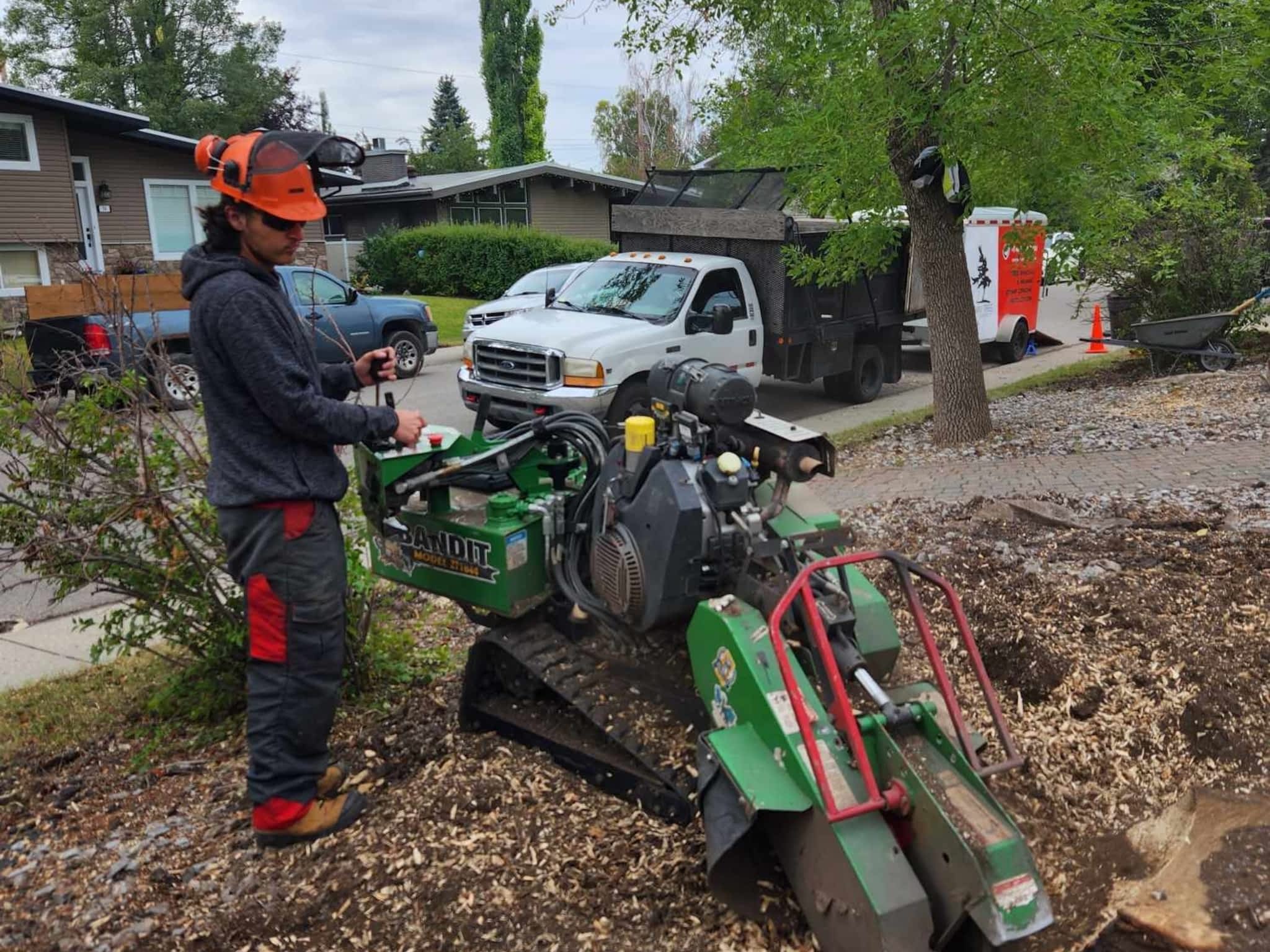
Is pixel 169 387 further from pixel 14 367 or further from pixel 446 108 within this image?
pixel 446 108

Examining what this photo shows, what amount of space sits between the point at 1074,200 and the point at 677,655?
23.8ft

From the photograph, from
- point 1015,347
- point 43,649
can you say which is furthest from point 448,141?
point 43,649

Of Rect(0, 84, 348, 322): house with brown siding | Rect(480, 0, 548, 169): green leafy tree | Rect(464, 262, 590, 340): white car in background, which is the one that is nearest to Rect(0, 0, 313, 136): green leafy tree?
Rect(480, 0, 548, 169): green leafy tree

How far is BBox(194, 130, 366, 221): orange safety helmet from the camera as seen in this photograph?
11.0ft

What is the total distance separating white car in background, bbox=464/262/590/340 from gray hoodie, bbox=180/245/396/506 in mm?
10534

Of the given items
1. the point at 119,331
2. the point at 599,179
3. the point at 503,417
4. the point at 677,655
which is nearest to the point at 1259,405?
the point at 503,417

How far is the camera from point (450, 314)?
25641 mm

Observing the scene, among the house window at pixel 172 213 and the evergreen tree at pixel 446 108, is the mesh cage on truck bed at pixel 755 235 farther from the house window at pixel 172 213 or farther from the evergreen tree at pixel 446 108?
the evergreen tree at pixel 446 108

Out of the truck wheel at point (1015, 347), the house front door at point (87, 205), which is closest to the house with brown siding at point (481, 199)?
the house front door at point (87, 205)

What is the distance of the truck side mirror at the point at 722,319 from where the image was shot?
35.8 ft

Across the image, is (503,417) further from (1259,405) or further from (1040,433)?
(1259,405)

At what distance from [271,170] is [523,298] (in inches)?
513

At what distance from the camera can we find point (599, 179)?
35.4 meters

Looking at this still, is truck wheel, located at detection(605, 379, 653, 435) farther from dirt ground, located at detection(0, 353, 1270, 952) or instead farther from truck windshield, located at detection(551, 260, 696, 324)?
dirt ground, located at detection(0, 353, 1270, 952)
